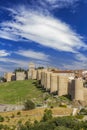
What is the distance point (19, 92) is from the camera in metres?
86.6

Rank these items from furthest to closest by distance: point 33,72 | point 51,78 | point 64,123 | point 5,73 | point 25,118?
1. point 5,73
2. point 33,72
3. point 51,78
4. point 25,118
5. point 64,123

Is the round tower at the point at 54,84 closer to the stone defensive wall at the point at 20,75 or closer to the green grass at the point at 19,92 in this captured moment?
the green grass at the point at 19,92

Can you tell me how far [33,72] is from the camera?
101m

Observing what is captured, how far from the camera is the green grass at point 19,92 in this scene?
78988 millimetres

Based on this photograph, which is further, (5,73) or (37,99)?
(5,73)

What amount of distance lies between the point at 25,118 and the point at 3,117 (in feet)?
14.4

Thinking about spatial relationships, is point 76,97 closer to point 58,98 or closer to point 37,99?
point 58,98

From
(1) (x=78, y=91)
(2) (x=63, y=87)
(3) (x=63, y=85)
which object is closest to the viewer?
(1) (x=78, y=91)

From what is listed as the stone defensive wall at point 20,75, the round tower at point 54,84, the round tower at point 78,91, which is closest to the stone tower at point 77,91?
the round tower at point 78,91

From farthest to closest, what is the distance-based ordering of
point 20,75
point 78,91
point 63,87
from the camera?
point 20,75
point 63,87
point 78,91

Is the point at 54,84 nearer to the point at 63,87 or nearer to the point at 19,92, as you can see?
the point at 63,87

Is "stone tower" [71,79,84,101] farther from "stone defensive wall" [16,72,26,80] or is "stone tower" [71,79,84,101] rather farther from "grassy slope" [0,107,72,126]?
"stone defensive wall" [16,72,26,80]

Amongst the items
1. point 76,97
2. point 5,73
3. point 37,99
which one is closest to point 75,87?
point 76,97

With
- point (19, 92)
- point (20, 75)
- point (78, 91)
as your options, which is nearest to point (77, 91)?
point (78, 91)
